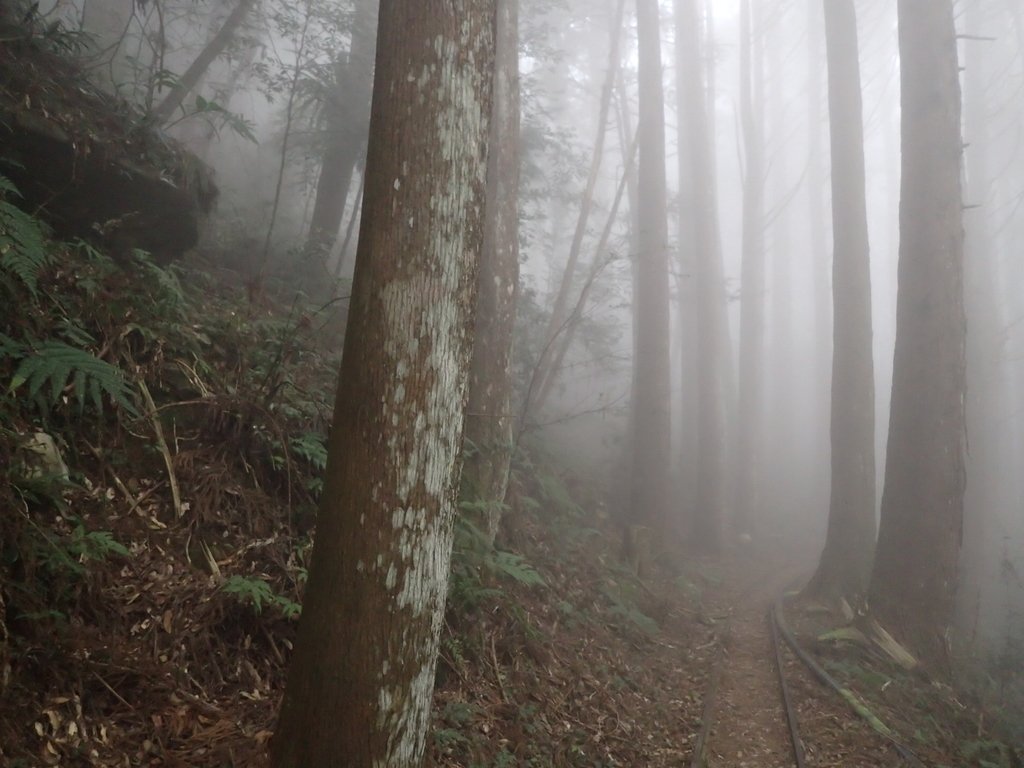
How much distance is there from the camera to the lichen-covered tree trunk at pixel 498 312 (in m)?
7.32

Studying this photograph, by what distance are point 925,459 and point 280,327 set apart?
8663 millimetres

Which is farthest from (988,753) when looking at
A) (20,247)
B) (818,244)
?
(818,244)

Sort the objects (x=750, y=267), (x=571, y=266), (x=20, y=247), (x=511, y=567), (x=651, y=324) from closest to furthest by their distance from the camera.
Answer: (x=20, y=247) → (x=511, y=567) → (x=571, y=266) → (x=651, y=324) → (x=750, y=267)

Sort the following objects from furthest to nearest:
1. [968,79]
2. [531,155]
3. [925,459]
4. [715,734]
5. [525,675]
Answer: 1. [968,79]
2. [531,155]
3. [925,459]
4. [715,734]
5. [525,675]

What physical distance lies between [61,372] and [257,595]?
1729 millimetres

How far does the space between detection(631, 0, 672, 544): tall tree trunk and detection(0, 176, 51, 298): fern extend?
12430 mm

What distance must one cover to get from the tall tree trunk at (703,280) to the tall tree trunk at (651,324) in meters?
2.78

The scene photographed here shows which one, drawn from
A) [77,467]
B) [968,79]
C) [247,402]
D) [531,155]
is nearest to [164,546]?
[77,467]

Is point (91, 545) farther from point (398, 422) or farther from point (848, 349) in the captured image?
point (848, 349)

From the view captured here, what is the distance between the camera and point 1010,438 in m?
22.3

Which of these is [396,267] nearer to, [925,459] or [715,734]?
[715,734]

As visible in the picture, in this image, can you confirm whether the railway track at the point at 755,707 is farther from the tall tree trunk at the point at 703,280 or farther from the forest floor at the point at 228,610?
the tall tree trunk at the point at 703,280

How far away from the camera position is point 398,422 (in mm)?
3088

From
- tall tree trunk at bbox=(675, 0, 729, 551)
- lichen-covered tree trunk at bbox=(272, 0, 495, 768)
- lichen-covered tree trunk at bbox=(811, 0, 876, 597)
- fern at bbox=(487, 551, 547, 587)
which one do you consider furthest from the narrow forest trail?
tall tree trunk at bbox=(675, 0, 729, 551)
